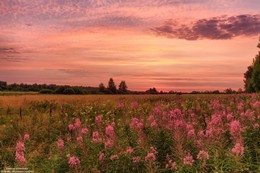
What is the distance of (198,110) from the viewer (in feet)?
40.9

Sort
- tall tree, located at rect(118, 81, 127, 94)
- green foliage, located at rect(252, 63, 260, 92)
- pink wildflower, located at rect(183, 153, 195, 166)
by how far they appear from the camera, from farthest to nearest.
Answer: tall tree, located at rect(118, 81, 127, 94)
green foliage, located at rect(252, 63, 260, 92)
pink wildflower, located at rect(183, 153, 195, 166)

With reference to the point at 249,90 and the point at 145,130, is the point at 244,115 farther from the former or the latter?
the point at 249,90

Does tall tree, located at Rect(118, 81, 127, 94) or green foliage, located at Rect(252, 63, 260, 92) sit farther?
tall tree, located at Rect(118, 81, 127, 94)

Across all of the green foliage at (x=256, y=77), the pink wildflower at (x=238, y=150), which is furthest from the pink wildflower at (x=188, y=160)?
the green foliage at (x=256, y=77)

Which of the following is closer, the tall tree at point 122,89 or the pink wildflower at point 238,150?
the pink wildflower at point 238,150

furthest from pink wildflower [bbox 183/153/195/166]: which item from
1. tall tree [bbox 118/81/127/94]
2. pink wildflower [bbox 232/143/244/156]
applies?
tall tree [bbox 118/81/127/94]

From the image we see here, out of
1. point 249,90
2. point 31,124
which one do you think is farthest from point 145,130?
point 249,90

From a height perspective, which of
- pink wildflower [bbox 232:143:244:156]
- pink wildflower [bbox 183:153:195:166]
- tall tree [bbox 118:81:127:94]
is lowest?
pink wildflower [bbox 183:153:195:166]

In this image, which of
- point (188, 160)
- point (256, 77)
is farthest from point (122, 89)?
point (188, 160)

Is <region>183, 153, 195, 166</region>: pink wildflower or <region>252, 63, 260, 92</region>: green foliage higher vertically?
<region>252, 63, 260, 92</region>: green foliage

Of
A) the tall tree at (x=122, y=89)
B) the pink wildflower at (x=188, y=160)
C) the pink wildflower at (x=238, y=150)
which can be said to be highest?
the tall tree at (x=122, y=89)

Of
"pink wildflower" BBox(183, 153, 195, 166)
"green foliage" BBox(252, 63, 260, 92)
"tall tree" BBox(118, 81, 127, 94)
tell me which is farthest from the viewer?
"tall tree" BBox(118, 81, 127, 94)

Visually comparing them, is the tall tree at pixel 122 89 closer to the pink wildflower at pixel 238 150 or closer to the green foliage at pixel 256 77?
the green foliage at pixel 256 77

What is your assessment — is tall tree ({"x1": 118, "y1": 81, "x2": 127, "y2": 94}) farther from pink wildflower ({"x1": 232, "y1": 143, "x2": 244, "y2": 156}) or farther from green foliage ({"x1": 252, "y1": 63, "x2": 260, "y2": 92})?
pink wildflower ({"x1": 232, "y1": 143, "x2": 244, "y2": 156})
